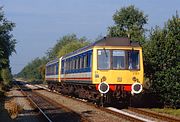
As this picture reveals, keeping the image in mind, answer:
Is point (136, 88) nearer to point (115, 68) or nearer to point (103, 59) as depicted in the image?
point (115, 68)

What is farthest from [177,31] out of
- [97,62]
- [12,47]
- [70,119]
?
[12,47]

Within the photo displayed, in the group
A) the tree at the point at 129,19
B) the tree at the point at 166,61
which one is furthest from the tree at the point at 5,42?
the tree at the point at 166,61

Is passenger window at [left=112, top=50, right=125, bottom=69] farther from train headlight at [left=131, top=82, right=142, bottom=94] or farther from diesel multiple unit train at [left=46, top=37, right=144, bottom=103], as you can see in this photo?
train headlight at [left=131, top=82, right=142, bottom=94]

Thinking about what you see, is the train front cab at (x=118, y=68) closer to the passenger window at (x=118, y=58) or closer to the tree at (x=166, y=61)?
the passenger window at (x=118, y=58)

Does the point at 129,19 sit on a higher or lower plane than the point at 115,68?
higher

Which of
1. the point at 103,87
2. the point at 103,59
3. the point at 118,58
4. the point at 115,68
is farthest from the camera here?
the point at 118,58

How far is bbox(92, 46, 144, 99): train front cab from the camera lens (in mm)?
20844

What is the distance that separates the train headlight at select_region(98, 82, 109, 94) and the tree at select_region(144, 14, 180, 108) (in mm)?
2978

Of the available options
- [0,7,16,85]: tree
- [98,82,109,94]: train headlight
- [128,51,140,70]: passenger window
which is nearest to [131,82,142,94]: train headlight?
[128,51,140,70]: passenger window

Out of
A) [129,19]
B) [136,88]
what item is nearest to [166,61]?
[136,88]

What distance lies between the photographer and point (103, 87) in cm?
2052

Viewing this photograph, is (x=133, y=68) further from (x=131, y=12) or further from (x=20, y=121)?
(x=131, y=12)

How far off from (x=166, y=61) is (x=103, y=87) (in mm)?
3540

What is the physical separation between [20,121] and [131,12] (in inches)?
1642
